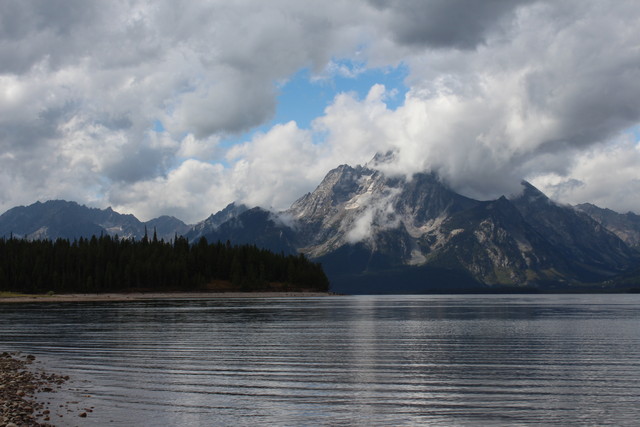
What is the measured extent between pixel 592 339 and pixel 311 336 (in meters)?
35.9

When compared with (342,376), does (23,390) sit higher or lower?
higher

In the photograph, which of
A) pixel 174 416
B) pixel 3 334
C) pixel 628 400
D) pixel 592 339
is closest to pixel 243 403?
pixel 174 416

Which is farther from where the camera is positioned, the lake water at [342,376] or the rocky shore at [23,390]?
the lake water at [342,376]

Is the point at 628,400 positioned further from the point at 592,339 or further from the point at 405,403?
the point at 592,339

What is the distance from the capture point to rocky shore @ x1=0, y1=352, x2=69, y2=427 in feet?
96.9

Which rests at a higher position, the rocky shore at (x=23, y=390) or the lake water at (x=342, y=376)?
the rocky shore at (x=23, y=390)

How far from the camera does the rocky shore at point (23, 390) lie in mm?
29547

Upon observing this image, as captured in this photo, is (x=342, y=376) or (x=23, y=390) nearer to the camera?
(x=23, y=390)

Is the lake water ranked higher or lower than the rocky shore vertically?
lower

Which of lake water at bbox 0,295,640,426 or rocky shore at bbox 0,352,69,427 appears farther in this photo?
lake water at bbox 0,295,640,426

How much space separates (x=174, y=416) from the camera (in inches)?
1262

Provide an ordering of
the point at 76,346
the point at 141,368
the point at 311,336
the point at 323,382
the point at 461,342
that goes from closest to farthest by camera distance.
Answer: the point at 323,382 → the point at 141,368 → the point at 76,346 → the point at 461,342 → the point at 311,336

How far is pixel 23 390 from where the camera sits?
123ft

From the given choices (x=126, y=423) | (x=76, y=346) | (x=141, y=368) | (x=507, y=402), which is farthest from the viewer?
(x=76, y=346)
